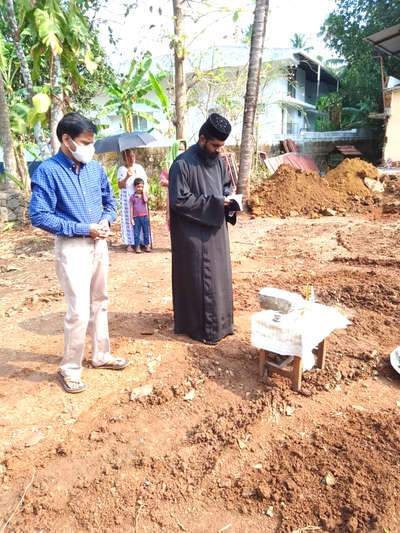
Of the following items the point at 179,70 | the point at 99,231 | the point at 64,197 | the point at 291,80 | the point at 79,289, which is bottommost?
the point at 79,289

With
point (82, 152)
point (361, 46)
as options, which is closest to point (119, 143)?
point (82, 152)

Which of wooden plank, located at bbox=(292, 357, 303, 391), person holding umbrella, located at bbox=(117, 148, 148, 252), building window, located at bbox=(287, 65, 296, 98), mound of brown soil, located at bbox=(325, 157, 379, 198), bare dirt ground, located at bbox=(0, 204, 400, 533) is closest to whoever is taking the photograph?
bare dirt ground, located at bbox=(0, 204, 400, 533)

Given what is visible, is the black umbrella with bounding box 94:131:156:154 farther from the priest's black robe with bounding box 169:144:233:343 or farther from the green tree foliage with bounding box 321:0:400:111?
the green tree foliage with bounding box 321:0:400:111

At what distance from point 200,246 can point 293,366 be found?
126 centimetres

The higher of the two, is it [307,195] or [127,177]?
[127,177]

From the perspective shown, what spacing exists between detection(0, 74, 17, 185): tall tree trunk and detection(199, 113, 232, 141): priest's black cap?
7407 millimetres

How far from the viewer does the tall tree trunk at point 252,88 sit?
8.85 metres

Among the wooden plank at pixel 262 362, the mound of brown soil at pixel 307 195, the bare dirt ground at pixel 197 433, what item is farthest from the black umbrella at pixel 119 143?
the wooden plank at pixel 262 362

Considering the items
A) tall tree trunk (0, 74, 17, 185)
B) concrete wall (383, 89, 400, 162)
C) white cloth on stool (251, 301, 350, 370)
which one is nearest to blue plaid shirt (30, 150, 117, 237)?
white cloth on stool (251, 301, 350, 370)

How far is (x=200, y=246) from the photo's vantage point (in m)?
3.43

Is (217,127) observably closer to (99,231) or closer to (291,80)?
(99,231)

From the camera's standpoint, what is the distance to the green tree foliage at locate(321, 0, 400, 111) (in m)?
18.1

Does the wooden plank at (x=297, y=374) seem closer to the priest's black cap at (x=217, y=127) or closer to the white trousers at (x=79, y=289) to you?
the white trousers at (x=79, y=289)

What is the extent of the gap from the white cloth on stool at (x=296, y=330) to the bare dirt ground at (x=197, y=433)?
38 centimetres
